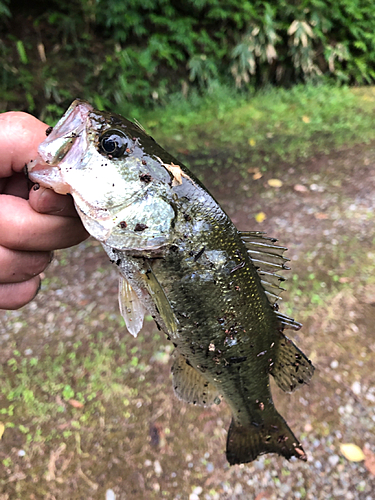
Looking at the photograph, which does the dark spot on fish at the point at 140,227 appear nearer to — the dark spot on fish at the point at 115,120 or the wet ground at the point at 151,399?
the dark spot on fish at the point at 115,120

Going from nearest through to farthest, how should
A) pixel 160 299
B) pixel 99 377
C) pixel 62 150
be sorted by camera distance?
pixel 62 150 → pixel 160 299 → pixel 99 377

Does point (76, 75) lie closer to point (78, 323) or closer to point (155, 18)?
point (155, 18)

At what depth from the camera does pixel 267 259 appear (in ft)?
4.93

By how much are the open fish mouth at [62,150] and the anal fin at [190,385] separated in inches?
37.9

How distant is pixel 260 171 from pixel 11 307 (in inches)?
168

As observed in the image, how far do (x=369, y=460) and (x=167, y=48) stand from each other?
7.22 metres

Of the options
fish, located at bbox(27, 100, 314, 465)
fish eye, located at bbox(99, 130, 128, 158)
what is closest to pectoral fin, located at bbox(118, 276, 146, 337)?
fish, located at bbox(27, 100, 314, 465)

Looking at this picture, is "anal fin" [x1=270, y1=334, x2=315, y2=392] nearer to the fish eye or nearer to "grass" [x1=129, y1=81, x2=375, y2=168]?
the fish eye

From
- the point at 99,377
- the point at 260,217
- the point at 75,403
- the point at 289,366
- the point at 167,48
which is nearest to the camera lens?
the point at 289,366

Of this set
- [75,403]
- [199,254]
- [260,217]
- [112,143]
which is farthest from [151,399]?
[260,217]

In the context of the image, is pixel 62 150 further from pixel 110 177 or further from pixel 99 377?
pixel 99 377

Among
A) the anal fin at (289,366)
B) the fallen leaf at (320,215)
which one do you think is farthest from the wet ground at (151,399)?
the anal fin at (289,366)

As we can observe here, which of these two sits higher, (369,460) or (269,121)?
(269,121)

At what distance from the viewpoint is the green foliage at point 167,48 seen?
5850 mm
